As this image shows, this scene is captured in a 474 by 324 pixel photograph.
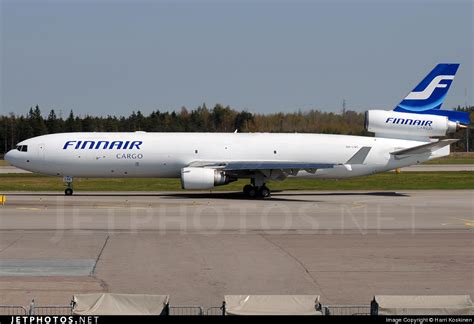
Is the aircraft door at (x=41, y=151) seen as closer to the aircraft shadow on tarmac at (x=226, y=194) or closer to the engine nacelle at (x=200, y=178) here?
the aircraft shadow on tarmac at (x=226, y=194)

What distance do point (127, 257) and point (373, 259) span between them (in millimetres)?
6908

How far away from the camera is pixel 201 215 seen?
32438 millimetres

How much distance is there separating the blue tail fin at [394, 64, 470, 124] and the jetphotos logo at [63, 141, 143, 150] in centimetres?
1767

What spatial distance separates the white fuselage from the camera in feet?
142

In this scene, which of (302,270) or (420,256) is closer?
(302,270)

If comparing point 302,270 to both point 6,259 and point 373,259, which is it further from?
point 6,259

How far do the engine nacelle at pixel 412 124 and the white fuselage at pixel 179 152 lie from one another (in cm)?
66

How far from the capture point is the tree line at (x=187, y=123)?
90312mm

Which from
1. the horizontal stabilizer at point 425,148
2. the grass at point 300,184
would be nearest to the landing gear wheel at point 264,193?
the grass at point 300,184

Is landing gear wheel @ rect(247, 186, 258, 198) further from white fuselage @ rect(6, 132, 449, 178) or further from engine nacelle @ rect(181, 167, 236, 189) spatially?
engine nacelle @ rect(181, 167, 236, 189)

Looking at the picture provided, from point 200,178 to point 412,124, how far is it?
14.6m

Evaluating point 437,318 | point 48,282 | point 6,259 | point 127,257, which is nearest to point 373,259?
point 127,257

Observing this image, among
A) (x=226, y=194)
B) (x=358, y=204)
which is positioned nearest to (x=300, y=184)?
(x=226, y=194)

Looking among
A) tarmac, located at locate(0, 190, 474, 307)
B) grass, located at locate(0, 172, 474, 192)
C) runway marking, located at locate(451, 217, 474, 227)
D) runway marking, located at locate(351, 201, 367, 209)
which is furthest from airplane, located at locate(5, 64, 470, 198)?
runway marking, located at locate(451, 217, 474, 227)
